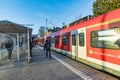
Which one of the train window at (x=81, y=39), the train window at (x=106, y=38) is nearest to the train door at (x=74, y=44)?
the train window at (x=81, y=39)

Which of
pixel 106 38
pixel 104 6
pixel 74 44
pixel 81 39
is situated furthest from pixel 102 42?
pixel 104 6

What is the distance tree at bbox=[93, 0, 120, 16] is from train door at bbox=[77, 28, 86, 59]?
386 inches

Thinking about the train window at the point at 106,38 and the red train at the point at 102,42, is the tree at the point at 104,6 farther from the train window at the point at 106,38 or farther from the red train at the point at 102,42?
the train window at the point at 106,38

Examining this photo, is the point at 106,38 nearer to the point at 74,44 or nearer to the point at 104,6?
the point at 74,44

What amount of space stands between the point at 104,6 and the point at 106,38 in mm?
15689

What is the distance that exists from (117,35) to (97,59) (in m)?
2.15

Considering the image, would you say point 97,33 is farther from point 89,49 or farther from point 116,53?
point 116,53

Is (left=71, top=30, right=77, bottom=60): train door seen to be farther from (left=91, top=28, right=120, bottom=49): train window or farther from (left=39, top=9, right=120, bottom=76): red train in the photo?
(left=91, top=28, right=120, bottom=49): train window

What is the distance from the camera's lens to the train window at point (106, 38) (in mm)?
7848

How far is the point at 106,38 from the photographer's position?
8.66 meters

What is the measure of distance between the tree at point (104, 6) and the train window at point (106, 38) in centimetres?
1187

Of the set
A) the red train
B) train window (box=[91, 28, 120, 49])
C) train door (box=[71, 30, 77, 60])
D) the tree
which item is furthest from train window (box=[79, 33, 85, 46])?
the tree

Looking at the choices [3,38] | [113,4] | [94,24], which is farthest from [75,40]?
[113,4]

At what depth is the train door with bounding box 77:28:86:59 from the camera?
11602 mm
